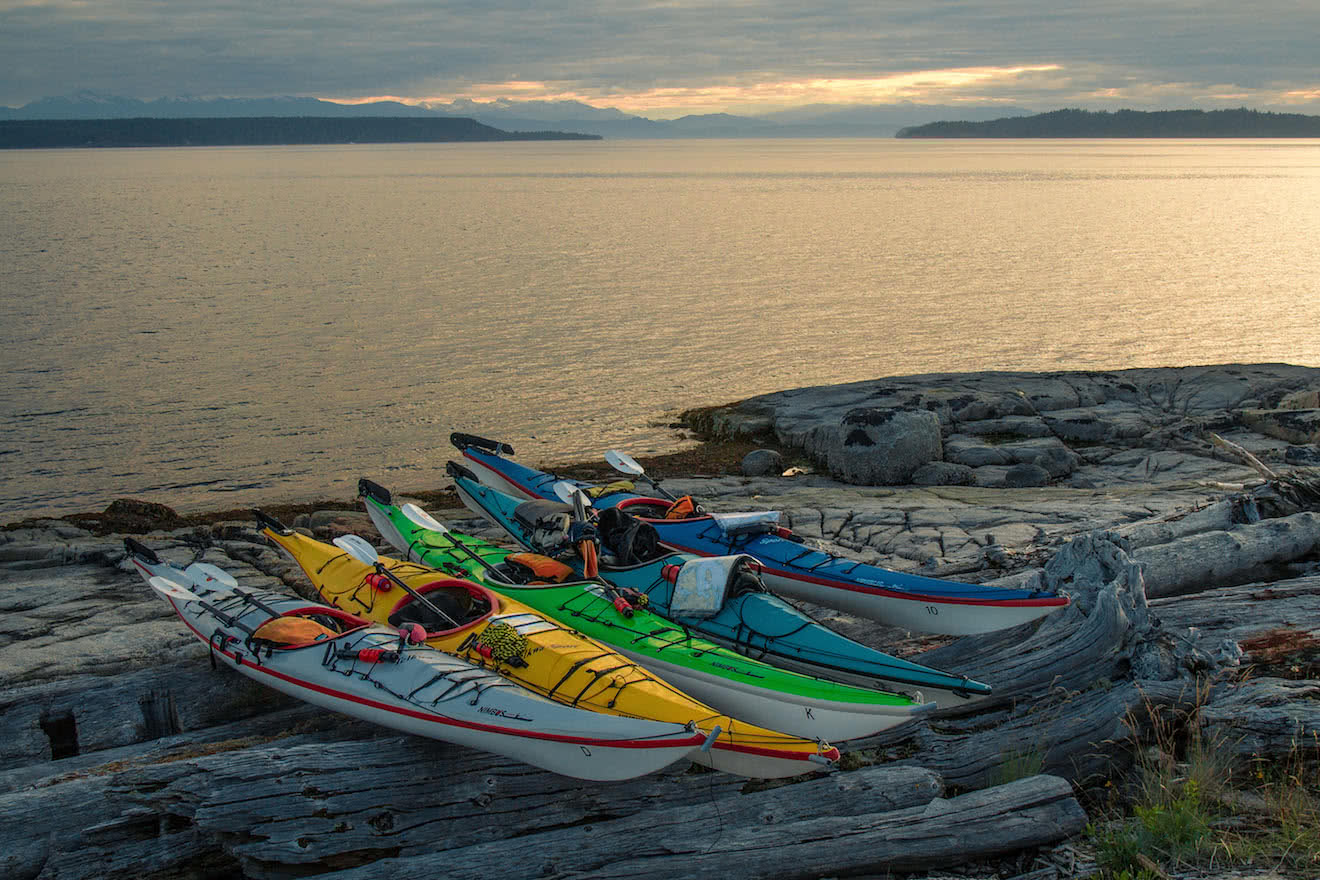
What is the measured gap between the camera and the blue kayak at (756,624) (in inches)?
255

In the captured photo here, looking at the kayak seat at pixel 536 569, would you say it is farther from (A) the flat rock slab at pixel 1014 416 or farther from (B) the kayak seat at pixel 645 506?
(A) the flat rock slab at pixel 1014 416

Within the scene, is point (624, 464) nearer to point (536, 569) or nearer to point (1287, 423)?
point (536, 569)

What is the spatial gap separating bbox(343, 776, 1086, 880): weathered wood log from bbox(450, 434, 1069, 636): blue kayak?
7.63 ft

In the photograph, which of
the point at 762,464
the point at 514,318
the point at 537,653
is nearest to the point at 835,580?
the point at 537,653

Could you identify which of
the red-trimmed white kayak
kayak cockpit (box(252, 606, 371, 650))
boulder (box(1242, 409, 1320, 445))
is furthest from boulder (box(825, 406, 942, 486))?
the red-trimmed white kayak

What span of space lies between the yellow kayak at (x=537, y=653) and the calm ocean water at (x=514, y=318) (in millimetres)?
8166

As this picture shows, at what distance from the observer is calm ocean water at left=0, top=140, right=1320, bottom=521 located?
18703 millimetres

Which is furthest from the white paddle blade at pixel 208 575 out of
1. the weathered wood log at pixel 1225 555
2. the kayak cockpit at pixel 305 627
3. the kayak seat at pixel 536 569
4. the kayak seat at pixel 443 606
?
the weathered wood log at pixel 1225 555

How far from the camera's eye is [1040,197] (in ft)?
254

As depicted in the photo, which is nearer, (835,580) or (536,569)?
(835,580)

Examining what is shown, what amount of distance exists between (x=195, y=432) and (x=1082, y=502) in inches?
621

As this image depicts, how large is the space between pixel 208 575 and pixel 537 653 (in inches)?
150

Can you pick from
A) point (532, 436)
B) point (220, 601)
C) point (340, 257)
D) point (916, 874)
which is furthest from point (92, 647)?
point (340, 257)

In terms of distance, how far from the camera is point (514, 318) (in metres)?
29.9
